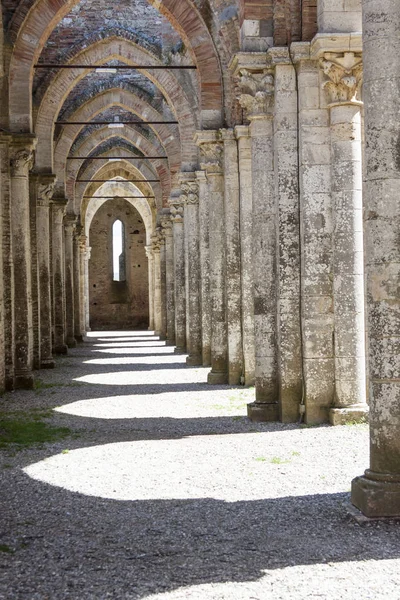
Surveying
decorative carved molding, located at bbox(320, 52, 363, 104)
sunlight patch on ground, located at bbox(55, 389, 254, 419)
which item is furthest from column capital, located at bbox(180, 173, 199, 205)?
decorative carved molding, located at bbox(320, 52, 363, 104)

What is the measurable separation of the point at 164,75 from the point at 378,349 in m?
17.3

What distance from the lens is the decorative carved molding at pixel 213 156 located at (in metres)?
16.1

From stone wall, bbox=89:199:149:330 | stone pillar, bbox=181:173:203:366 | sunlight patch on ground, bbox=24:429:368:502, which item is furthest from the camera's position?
stone wall, bbox=89:199:149:330

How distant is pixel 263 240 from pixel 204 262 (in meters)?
7.67

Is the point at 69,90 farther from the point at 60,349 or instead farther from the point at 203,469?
the point at 203,469

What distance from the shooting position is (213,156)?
52.9 feet

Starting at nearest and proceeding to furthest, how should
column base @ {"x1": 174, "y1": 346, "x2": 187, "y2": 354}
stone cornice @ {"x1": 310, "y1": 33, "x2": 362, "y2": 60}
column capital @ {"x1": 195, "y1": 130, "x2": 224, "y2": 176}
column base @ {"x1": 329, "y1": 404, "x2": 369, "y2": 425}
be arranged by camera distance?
stone cornice @ {"x1": 310, "y1": 33, "x2": 362, "y2": 60} < column base @ {"x1": 329, "y1": 404, "x2": 369, "y2": 425} < column capital @ {"x1": 195, "y1": 130, "x2": 224, "y2": 176} < column base @ {"x1": 174, "y1": 346, "x2": 187, "y2": 354}

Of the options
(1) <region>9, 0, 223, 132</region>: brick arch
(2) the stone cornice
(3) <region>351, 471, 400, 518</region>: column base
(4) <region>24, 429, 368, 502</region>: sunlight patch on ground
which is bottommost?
(4) <region>24, 429, 368, 502</region>: sunlight patch on ground

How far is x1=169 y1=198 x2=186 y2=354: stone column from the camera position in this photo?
83.2 feet

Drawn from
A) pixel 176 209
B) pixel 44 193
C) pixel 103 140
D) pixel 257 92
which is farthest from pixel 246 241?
pixel 103 140

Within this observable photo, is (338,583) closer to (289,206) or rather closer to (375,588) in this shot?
(375,588)

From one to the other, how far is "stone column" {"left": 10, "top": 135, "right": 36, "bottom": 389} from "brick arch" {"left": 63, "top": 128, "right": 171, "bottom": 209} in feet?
46.5

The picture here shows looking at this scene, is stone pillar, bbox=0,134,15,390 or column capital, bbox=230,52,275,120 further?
stone pillar, bbox=0,134,15,390

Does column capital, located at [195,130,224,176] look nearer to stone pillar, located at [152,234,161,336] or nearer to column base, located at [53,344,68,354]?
column base, located at [53,344,68,354]
